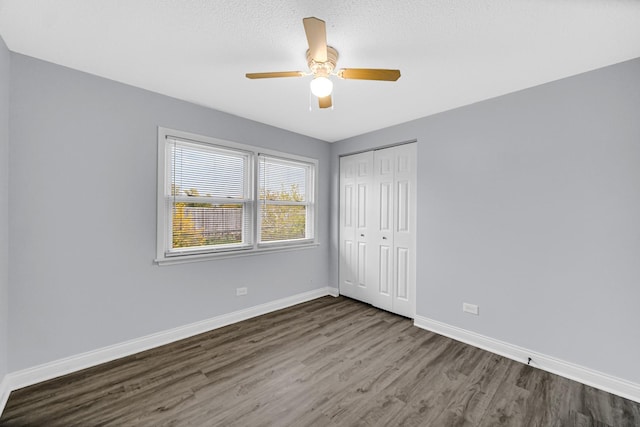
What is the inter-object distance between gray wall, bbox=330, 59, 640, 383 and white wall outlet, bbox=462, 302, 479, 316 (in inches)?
1.8

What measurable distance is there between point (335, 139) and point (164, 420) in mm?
3749

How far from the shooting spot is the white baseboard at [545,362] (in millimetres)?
2029

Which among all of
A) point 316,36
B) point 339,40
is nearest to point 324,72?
point 339,40

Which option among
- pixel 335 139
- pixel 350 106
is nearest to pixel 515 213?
pixel 350 106

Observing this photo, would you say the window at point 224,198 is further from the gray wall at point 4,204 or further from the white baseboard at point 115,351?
the gray wall at point 4,204

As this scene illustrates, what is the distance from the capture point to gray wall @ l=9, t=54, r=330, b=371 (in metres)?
2.05

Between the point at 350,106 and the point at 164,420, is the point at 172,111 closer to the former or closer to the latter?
the point at 350,106

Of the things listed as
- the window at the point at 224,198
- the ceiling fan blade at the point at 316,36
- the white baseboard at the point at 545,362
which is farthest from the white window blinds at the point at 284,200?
the white baseboard at the point at 545,362

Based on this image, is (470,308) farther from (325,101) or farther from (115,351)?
(115,351)

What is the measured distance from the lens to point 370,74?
182 cm

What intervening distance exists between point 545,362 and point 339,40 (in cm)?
312

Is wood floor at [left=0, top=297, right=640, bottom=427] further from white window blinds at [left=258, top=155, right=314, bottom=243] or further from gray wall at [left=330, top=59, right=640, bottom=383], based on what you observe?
white window blinds at [left=258, top=155, right=314, bottom=243]

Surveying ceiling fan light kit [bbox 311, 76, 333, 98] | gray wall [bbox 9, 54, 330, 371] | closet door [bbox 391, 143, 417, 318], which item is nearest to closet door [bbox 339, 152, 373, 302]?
closet door [bbox 391, 143, 417, 318]

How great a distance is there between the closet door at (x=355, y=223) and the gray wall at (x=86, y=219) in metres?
1.99
